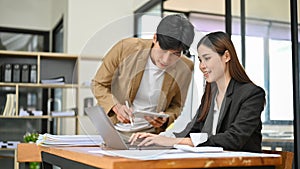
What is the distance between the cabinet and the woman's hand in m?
2.72

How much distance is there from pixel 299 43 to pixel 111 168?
2326mm

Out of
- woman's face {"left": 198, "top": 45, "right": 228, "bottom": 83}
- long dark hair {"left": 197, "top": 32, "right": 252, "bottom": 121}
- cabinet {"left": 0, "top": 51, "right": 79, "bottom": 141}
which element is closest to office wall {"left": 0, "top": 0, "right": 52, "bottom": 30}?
cabinet {"left": 0, "top": 51, "right": 79, "bottom": 141}

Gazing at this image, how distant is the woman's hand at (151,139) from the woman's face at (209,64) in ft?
0.89

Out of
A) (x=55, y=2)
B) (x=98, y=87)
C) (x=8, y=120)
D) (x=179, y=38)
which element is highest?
(x=55, y=2)

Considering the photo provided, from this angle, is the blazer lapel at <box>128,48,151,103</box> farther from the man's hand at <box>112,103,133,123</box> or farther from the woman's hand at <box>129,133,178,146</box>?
the woman's hand at <box>129,133,178,146</box>

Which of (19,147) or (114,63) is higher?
(114,63)

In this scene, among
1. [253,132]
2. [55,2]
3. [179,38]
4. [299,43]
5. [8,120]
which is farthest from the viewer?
[55,2]

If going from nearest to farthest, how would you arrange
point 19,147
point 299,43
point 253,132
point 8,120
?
point 253,132
point 19,147
point 299,43
point 8,120

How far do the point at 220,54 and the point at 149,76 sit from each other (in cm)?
35

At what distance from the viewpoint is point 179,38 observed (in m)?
1.45

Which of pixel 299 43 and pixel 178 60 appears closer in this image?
pixel 178 60

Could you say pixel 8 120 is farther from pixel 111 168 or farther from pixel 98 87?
pixel 111 168

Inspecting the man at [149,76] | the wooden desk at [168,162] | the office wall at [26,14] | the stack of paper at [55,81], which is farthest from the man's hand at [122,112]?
the office wall at [26,14]

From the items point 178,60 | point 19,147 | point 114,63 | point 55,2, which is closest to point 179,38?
point 178,60
